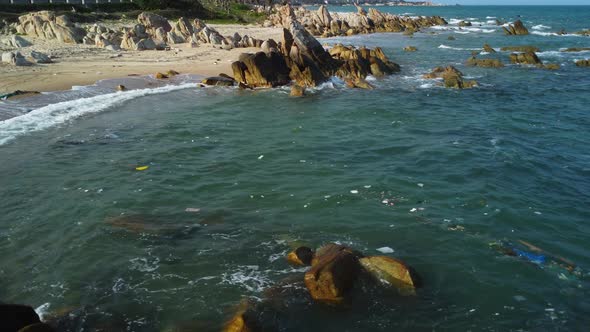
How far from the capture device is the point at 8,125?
59.1 ft

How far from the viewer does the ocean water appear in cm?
802

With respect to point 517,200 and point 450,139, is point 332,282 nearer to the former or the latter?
point 517,200

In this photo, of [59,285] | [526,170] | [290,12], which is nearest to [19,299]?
[59,285]

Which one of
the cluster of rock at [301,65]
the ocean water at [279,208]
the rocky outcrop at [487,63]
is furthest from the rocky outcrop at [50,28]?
the rocky outcrop at [487,63]

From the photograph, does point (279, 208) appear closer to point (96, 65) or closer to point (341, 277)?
point (341, 277)

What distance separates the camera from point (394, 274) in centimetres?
851

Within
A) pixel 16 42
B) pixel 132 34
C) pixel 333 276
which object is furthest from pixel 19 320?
pixel 132 34

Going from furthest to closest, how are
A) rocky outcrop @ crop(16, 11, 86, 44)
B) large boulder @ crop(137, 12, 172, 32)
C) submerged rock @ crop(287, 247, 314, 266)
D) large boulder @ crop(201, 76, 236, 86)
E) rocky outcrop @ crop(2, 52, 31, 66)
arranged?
1. large boulder @ crop(137, 12, 172, 32)
2. rocky outcrop @ crop(16, 11, 86, 44)
3. large boulder @ crop(201, 76, 236, 86)
4. rocky outcrop @ crop(2, 52, 31, 66)
5. submerged rock @ crop(287, 247, 314, 266)

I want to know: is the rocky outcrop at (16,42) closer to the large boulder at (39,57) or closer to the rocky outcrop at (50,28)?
the rocky outcrop at (50,28)

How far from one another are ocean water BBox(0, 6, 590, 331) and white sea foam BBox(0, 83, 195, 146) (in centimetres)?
15

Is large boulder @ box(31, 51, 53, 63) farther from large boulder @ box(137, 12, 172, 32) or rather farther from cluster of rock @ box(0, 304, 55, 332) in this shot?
cluster of rock @ box(0, 304, 55, 332)

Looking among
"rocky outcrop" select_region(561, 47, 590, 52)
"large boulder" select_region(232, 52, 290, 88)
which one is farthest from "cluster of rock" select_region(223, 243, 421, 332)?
"rocky outcrop" select_region(561, 47, 590, 52)

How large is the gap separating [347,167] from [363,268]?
21.4ft

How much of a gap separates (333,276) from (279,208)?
408cm
